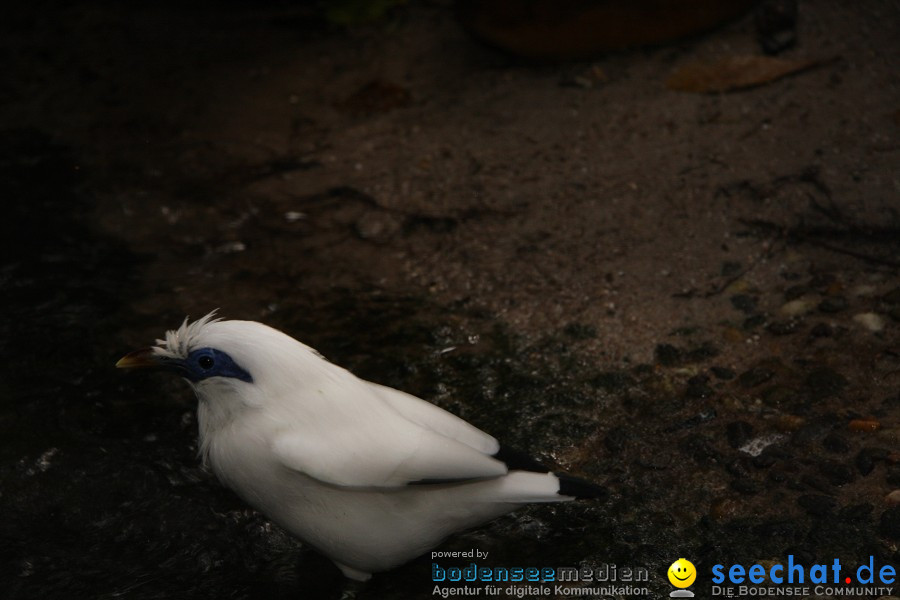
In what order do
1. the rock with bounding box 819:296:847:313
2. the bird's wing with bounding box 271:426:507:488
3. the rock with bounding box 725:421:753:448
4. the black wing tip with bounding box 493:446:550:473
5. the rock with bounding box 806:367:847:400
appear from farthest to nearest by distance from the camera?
the rock with bounding box 819:296:847:313, the rock with bounding box 806:367:847:400, the rock with bounding box 725:421:753:448, the black wing tip with bounding box 493:446:550:473, the bird's wing with bounding box 271:426:507:488

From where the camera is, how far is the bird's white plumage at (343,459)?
3.08 meters

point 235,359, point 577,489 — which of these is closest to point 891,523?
point 577,489

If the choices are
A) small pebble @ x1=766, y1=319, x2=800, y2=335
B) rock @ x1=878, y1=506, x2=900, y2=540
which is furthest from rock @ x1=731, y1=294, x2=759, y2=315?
rock @ x1=878, y1=506, x2=900, y2=540

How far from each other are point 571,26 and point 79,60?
3.40 metres

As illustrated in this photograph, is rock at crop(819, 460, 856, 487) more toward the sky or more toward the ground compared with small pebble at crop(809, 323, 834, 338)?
more toward the ground

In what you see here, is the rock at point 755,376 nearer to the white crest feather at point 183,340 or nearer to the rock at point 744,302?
the rock at point 744,302

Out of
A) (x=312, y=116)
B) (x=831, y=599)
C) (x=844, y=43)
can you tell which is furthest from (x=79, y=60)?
(x=831, y=599)

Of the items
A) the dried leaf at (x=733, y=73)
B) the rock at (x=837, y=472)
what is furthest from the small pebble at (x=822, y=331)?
the dried leaf at (x=733, y=73)

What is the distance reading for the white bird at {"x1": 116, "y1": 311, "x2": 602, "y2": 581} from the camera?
308cm

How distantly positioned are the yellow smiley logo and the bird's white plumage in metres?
0.46

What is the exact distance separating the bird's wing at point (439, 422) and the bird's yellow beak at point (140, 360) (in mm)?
773

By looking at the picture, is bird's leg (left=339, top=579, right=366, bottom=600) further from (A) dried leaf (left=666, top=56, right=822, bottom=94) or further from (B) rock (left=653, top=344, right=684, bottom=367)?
(A) dried leaf (left=666, top=56, right=822, bottom=94)

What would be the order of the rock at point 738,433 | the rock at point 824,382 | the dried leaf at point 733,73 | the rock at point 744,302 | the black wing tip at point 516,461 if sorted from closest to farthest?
the black wing tip at point 516,461 < the rock at point 738,433 < the rock at point 824,382 < the rock at point 744,302 < the dried leaf at point 733,73

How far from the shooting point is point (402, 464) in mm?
3057
